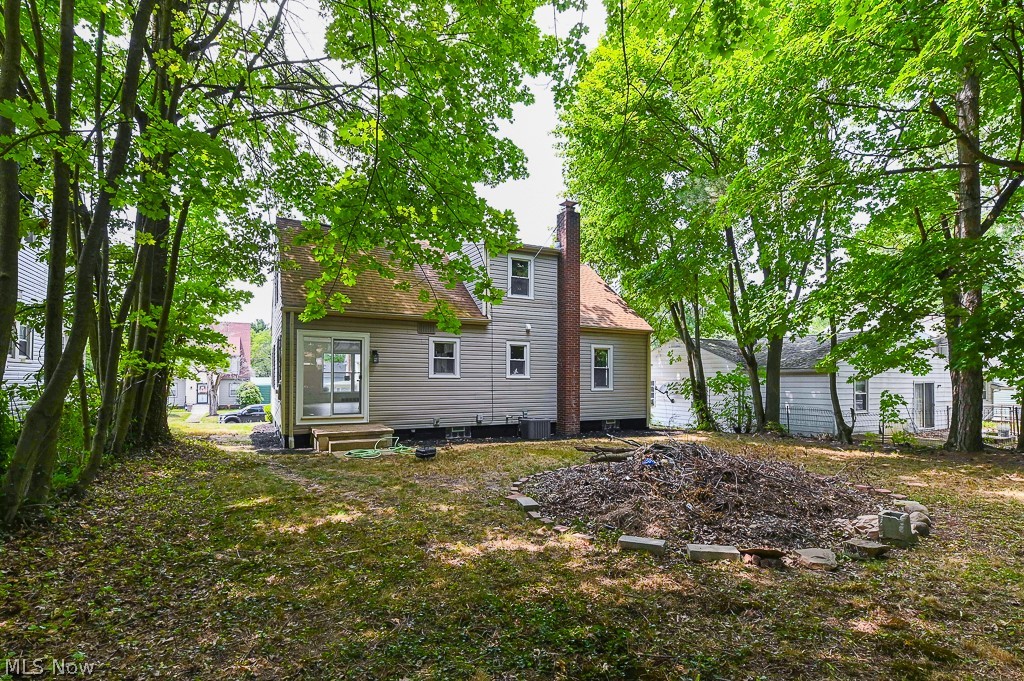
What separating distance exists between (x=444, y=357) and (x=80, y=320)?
28.8 ft

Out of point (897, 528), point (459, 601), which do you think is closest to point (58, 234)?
point (459, 601)

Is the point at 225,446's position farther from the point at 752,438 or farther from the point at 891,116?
the point at 891,116

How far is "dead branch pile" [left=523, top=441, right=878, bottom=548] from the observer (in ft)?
15.4

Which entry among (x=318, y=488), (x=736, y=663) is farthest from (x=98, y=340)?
(x=736, y=663)

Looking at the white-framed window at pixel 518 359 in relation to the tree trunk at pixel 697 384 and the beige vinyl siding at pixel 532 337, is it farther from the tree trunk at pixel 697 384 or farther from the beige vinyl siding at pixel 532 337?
the tree trunk at pixel 697 384

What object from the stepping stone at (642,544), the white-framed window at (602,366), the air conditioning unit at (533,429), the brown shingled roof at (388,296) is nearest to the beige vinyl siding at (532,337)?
the air conditioning unit at (533,429)

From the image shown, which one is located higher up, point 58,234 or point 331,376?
point 58,234

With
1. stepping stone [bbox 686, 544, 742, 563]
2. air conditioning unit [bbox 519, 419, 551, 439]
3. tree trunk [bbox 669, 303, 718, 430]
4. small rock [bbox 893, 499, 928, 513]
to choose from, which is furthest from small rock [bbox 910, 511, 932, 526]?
tree trunk [bbox 669, 303, 718, 430]

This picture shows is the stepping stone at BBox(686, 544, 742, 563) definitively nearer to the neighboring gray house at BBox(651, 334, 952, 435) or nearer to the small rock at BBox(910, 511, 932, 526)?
the small rock at BBox(910, 511, 932, 526)

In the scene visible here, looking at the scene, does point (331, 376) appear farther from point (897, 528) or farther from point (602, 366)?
point (897, 528)

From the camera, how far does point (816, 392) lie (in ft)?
55.6

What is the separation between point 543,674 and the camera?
2.51 m

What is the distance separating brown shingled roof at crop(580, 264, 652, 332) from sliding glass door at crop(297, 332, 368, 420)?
22.1 ft

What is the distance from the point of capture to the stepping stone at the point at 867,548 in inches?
165
